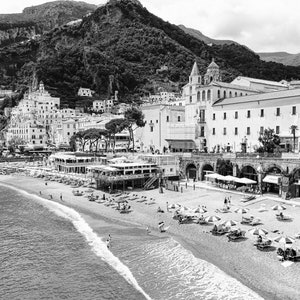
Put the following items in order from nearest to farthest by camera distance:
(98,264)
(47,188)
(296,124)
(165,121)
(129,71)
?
(98,264) → (296,124) → (47,188) → (165,121) → (129,71)

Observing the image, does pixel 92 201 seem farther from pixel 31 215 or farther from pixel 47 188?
pixel 47 188

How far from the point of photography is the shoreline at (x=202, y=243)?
70.1 feet

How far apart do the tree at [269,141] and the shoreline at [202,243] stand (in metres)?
11.3

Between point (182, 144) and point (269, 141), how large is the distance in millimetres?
22744

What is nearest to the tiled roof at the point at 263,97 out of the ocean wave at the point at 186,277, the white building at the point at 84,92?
the ocean wave at the point at 186,277

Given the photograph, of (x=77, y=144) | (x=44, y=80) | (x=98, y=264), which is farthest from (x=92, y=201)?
(x=44, y=80)

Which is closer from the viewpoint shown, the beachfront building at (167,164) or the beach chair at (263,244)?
the beach chair at (263,244)

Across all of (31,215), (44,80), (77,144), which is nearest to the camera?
(31,215)

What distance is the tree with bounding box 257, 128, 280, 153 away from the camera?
167 feet

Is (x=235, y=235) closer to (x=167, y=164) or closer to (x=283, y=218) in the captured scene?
(x=283, y=218)

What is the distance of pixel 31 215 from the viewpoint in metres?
42.1

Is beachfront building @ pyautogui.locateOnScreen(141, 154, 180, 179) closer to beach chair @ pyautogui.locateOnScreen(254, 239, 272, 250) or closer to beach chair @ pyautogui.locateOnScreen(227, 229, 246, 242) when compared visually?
beach chair @ pyautogui.locateOnScreen(227, 229, 246, 242)

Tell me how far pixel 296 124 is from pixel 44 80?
159415mm

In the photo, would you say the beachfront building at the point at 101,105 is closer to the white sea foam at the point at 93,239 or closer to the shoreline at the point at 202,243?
the shoreline at the point at 202,243
